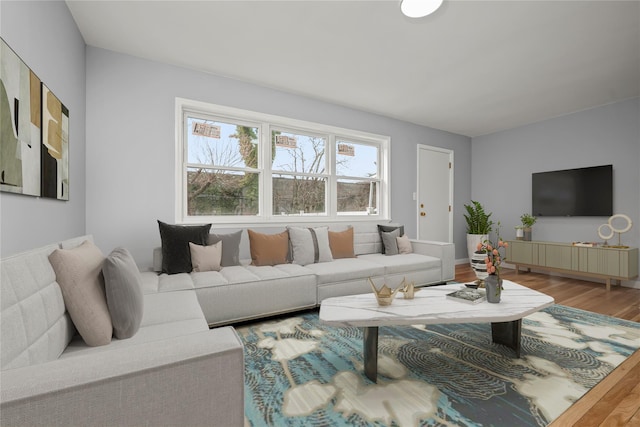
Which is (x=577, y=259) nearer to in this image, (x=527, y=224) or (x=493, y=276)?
(x=527, y=224)

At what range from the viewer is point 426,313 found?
1805 millimetres

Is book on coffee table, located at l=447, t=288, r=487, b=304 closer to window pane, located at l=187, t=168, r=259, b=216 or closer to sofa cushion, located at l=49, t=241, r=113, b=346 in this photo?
sofa cushion, located at l=49, t=241, r=113, b=346

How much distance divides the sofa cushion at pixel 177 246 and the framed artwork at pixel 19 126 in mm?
1073

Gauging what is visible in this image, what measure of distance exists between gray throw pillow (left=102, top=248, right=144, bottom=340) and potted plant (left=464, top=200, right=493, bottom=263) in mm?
5315

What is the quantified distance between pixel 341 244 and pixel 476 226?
123 inches

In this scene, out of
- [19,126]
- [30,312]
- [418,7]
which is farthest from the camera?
[418,7]

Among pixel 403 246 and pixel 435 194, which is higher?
pixel 435 194

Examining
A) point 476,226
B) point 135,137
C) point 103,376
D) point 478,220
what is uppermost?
point 135,137

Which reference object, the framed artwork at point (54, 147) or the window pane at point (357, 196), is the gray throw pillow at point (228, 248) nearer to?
the framed artwork at point (54, 147)

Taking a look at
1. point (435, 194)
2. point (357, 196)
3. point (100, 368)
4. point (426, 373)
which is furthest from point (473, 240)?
point (100, 368)

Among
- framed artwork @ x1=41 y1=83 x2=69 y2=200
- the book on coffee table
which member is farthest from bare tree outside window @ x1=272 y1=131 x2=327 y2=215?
the book on coffee table

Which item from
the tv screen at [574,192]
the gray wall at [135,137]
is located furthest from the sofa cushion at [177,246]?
the tv screen at [574,192]

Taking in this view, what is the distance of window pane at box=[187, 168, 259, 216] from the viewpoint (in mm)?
3395

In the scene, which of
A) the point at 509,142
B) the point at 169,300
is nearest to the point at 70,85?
the point at 169,300
